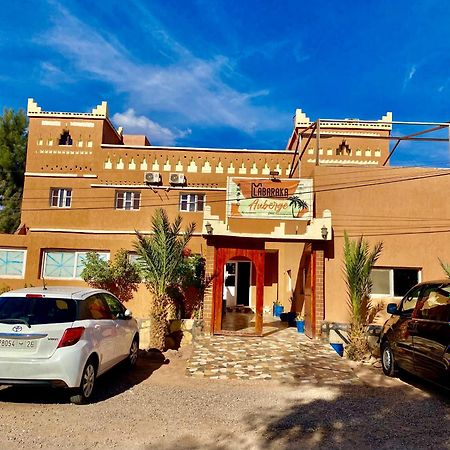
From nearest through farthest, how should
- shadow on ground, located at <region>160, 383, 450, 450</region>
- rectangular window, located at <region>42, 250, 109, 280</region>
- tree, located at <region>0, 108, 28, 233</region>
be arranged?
1. shadow on ground, located at <region>160, 383, 450, 450</region>
2. rectangular window, located at <region>42, 250, 109, 280</region>
3. tree, located at <region>0, 108, 28, 233</region>

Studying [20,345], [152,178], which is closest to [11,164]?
[152,178]

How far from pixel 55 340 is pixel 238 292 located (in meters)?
15.1

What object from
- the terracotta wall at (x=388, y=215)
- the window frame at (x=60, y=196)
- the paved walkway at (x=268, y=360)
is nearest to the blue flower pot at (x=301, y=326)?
the paved walkway at (x=268, y=360)

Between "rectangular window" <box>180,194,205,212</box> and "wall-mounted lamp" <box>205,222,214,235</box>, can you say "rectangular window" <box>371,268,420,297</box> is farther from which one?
"rectangular window" <box>180,194,205,212</box>

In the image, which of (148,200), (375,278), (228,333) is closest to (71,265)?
(228,333)

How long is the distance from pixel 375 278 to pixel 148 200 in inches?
475

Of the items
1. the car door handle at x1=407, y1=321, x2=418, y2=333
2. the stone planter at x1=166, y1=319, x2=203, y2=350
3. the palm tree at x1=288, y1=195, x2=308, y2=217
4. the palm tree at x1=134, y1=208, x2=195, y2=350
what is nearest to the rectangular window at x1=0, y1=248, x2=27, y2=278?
the palm tree at x1=134, y1=208, x2=195, y2=350

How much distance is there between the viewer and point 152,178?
20.1 metres

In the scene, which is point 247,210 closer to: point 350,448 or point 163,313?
point 163,313

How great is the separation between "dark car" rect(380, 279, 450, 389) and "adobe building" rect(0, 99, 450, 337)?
3.28 m

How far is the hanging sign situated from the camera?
12.0 meters

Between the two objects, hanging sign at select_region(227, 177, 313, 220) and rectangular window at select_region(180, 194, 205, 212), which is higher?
rectangular window at select_region(180, 194, 205, 212)

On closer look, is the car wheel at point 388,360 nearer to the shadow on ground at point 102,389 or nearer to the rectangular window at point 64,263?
the shadow on ground at point 102,389

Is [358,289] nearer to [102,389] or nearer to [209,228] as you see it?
[209,228]
